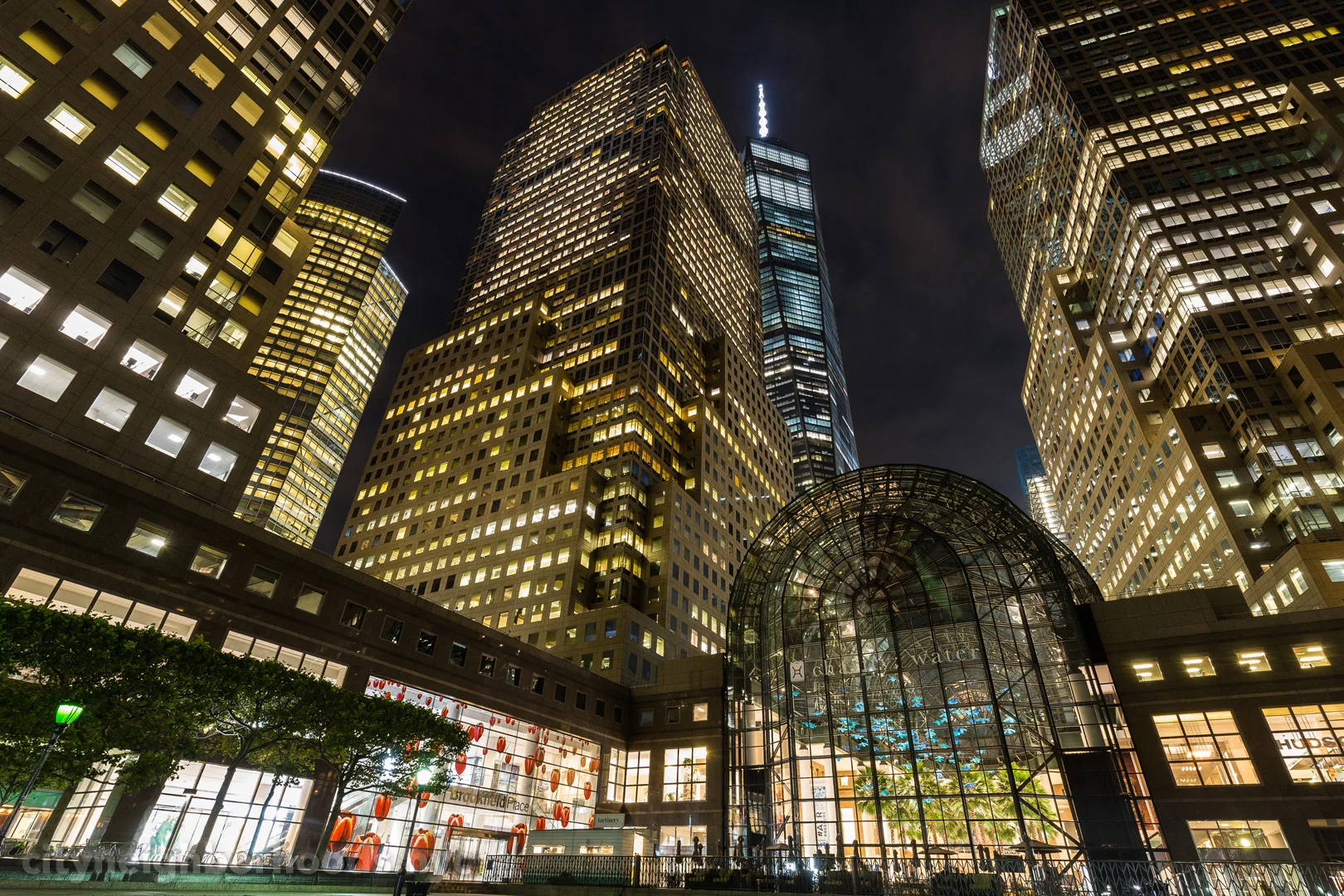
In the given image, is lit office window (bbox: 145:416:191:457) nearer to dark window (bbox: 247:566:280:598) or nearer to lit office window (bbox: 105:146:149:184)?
dark window (bbox: 247:566:280:598)

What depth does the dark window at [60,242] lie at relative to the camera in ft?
132

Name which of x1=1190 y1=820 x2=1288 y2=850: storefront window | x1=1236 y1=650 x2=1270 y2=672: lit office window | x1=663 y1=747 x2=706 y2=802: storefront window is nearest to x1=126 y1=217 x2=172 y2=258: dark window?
x1=663 y1=747 x2=706 y2=802: storefront window

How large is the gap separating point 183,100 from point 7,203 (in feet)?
54.4

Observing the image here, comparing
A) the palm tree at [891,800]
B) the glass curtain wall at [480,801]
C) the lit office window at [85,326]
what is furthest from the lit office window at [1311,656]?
the lit office window at [85,326]

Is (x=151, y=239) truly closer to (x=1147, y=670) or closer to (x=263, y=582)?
(x=263, y=582)

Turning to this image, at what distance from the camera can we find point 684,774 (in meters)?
59.1

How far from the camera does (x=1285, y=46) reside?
116 meters

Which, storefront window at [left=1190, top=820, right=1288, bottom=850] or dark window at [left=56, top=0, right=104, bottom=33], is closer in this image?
storefront window at [left=1190, top=820, right=1288, bottom=850]

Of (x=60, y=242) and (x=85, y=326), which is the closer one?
(x=85, y=326)

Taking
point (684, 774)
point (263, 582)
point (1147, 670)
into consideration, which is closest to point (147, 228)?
point (263, 582)

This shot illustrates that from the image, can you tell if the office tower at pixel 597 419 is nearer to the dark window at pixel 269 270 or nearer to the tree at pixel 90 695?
the dark window at pixel 269 270

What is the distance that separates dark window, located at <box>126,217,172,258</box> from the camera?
45.8 meters

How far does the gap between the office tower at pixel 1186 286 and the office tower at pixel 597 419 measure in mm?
58672

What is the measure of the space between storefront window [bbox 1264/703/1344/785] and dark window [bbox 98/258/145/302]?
77024 millimetres
